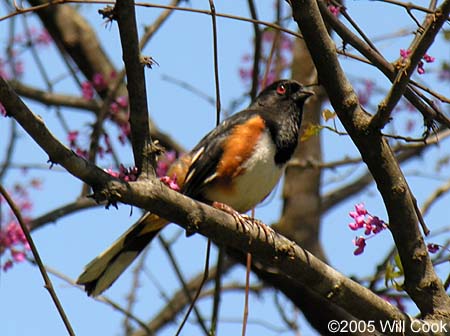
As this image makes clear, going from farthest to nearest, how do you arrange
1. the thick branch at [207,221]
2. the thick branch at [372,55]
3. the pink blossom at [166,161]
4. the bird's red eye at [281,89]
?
1. the pink blossom at [166,161]
2. the bird's red eye at [281,89]
3. the thick branch at [372,55]
4. the thick branch at [207,221]

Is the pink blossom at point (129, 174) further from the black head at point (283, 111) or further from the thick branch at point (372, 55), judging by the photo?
the black head at point (283, 111)

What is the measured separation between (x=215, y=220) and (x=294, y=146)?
162cm

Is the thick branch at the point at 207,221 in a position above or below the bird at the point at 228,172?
below

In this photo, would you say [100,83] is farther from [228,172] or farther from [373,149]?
[373,149]

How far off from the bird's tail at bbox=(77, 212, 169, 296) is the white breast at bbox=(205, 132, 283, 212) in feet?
0.97

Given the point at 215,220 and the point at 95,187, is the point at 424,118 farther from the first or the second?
the point at 95,187

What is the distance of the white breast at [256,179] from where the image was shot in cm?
365

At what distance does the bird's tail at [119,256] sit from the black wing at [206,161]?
7.7 inches

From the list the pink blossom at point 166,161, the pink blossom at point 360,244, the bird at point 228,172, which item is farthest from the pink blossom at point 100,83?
the pink blossom at point 360,244

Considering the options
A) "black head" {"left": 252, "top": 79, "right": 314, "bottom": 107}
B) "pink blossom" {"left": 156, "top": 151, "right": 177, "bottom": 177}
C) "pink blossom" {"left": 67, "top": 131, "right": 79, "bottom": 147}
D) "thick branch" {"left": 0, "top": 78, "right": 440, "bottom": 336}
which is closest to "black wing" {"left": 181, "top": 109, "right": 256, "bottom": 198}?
"black head" {"left": 252, "top": 79, "right": 314, "bottom": 107}

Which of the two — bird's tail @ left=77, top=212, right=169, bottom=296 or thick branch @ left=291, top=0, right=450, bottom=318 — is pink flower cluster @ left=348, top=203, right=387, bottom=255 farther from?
bird's tail @ left=77, top=212, right=169, bottom=296

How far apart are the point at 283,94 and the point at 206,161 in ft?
2.52

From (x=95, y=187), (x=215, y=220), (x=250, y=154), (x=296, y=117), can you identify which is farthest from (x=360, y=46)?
(x=296, y=117)

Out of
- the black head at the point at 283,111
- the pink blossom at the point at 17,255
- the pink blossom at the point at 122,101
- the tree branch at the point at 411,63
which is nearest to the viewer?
the tree branch at the point at 411,63
